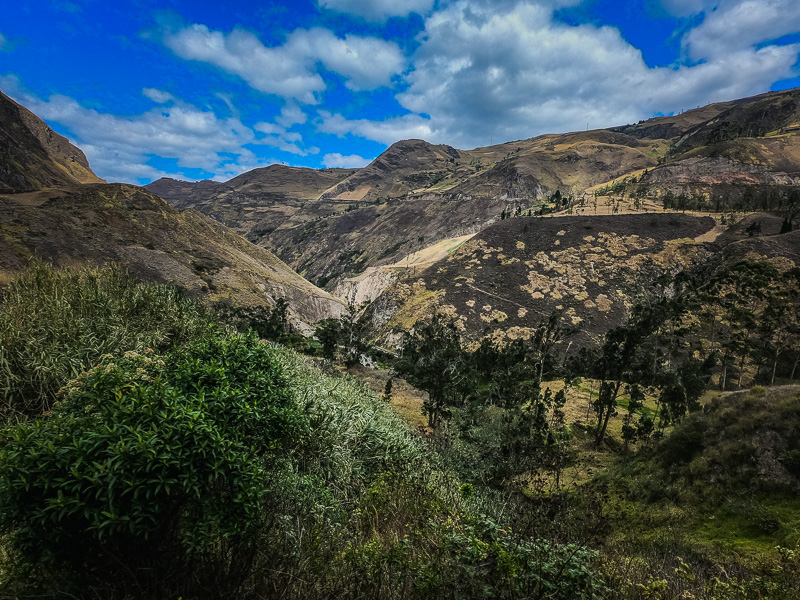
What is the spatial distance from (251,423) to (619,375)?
1066 inches

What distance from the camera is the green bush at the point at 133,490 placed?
3.51 m

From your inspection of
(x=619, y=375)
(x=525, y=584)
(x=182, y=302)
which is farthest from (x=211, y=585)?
(x=619, y=375)

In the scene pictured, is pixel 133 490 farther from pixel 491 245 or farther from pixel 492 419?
pixel 491 245

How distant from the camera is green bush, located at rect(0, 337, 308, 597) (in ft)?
11.5

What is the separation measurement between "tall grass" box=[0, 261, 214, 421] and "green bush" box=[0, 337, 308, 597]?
4.36 meters

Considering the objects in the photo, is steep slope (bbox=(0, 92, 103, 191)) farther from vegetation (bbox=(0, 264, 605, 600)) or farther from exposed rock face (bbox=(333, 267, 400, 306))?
vegetation (bbox=(0, 264, 605, 600))

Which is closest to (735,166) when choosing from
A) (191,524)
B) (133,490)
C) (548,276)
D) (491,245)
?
(548,276)

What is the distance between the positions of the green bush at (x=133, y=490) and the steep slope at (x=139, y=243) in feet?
158

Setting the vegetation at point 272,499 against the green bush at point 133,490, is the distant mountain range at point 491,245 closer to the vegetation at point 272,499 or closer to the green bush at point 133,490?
the vegetation at point 272,499

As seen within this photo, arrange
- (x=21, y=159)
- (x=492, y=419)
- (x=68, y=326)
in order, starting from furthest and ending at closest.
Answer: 1. (x=21, y=159)
2. (x=492, y=419)
3. (x=68, y=326)

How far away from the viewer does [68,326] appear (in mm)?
8953

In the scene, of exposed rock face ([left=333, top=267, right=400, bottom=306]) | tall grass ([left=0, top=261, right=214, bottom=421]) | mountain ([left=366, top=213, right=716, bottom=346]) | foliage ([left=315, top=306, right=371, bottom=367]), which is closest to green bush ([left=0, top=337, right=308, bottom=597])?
tall grass ([left=0, top=261, right=214, bottom=421])

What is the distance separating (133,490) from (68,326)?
7.84 metres

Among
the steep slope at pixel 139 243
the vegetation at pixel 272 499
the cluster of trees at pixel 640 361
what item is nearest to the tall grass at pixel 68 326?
the vegetation at pixel 272 499
